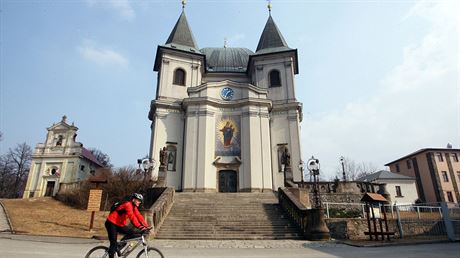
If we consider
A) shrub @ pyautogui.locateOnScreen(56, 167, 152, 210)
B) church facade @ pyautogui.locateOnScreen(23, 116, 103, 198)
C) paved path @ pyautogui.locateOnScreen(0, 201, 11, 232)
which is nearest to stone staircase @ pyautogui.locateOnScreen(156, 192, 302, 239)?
shrub @ pyautogui.locateOnScreen(56, 167, 152, 210)

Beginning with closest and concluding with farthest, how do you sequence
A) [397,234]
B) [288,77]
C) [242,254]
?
[242,254]
[397,234]
[288,77]

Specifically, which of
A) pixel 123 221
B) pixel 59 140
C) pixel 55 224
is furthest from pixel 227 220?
pixel 59 140

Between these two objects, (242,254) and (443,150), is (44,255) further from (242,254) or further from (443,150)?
(443,150)

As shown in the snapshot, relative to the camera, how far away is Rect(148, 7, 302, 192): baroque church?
88.4 ft

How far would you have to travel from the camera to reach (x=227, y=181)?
2725cm

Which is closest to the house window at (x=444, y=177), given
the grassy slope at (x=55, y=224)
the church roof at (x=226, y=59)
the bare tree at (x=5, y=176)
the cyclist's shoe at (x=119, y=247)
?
the church roof at (x=226, y=59)

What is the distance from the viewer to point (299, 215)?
1366 cm

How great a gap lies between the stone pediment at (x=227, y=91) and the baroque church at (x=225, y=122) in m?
0.10

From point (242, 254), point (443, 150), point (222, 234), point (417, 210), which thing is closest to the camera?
point (242, 254)

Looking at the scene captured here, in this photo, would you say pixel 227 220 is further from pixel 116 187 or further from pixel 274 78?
pixel 274 78

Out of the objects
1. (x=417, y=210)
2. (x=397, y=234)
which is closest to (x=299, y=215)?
(x=397, y=234)

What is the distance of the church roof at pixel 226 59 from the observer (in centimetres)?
3772

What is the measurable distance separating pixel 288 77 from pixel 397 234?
20.8 m

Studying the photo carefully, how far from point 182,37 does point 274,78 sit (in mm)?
12453
